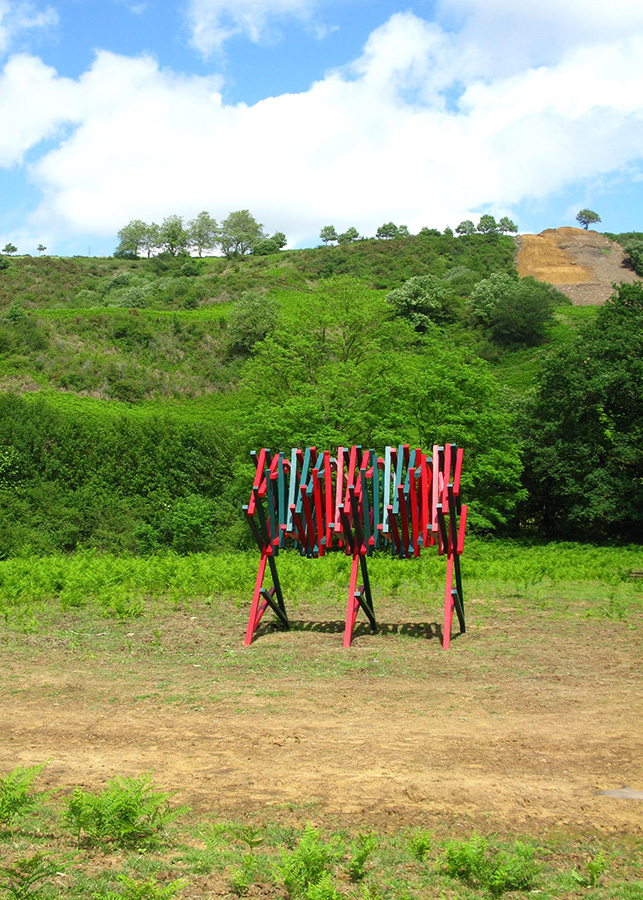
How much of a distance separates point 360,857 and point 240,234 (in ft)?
301

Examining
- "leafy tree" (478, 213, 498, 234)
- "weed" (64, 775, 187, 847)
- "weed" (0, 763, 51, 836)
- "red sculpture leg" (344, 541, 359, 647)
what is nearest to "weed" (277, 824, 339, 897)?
"weed" (64, 775, 187, 847)

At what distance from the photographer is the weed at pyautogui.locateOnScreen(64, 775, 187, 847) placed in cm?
425

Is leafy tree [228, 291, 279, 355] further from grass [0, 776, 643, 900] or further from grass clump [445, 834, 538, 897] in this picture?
grass clump [445, 834, 538, 897]

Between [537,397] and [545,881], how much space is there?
85.5ft

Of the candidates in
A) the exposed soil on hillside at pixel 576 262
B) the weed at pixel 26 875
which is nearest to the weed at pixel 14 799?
the weed at pixel 26 875

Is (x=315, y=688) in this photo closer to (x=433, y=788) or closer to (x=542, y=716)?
(x=542, y=716)

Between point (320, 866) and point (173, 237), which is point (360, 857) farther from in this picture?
point (173, 237)

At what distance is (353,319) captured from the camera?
30.2m

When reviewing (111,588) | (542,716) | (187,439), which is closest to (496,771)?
(542,716)

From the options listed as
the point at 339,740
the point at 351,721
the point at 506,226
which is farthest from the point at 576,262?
the point at 339,740

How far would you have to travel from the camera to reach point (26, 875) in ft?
12.5

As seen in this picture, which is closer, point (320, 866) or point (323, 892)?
point (323, 892)

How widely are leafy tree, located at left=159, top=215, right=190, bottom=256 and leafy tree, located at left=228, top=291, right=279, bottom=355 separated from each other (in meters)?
43.5

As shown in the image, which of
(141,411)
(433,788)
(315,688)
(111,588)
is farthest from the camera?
(141,411)
